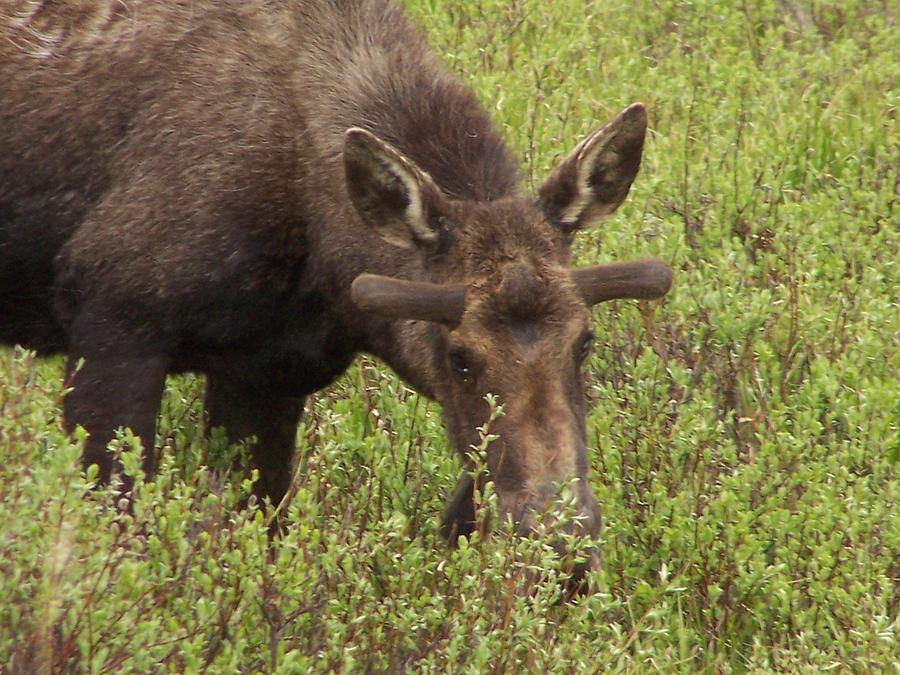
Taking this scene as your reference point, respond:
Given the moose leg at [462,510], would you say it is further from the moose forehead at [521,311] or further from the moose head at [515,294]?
the moose forehead at [521,311]

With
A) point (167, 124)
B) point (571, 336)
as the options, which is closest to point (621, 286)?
point (571, 336)

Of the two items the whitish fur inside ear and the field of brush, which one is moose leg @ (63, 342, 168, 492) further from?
the whitish fur inside ear

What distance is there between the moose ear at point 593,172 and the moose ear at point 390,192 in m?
0.40

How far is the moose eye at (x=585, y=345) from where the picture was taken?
568 centimetres

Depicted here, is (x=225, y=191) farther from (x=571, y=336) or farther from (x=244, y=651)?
(x=244, y=651)

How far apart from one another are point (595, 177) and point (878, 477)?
5.34 ft

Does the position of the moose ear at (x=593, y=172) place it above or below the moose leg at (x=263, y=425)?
above

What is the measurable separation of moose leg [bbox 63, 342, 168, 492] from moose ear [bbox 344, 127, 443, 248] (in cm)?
88

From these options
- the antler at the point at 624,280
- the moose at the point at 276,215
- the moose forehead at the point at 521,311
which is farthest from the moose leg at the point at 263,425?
the antler at the point at 624,280

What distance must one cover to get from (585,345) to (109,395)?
1.57 metres

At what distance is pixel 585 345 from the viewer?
5.72 meters

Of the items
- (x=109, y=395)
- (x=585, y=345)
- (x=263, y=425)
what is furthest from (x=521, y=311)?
(x=263, y=425)

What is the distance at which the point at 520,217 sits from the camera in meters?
5.88

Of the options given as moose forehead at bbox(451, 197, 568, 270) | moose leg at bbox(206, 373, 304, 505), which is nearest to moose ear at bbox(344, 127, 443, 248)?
moose forehead at bbox(451, 197, 568, 270)
